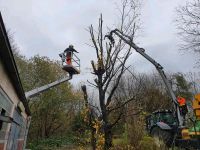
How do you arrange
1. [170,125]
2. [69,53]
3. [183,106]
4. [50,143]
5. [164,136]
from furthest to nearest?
[50,143] → [69,53] → [170,125] → [164,136] → [183,106]

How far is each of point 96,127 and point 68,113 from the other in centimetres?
2139

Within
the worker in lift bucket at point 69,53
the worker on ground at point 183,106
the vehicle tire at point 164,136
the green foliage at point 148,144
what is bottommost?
the green foliage at point 148,144

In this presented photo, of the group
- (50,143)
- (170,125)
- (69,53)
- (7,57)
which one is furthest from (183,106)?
(50,143)

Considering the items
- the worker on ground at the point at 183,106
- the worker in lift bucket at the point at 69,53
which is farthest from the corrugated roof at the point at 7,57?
the worker in lift bucket at the point at 69,53

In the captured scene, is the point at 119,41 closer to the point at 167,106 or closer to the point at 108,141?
the point at 108,141

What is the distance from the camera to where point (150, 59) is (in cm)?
1661

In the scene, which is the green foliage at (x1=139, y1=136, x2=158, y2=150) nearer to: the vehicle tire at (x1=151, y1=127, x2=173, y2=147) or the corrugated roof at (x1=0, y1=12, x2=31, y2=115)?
the vehicle tire at (x1=151, y1=127, x2=173, y2=147)

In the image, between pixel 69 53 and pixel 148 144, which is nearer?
pixel 148 144

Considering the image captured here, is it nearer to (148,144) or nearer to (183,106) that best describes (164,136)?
(183,106)

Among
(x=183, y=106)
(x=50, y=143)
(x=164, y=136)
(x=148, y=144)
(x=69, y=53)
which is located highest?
(x=69, y=53)

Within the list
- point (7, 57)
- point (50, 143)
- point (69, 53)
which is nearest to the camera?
point (7, 57)

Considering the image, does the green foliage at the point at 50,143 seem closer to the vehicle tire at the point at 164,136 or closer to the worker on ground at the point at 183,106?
the vehicle tire at the point at 164,136

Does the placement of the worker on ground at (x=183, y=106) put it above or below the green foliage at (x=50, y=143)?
above

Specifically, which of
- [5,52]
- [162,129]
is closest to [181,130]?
[162,129]
